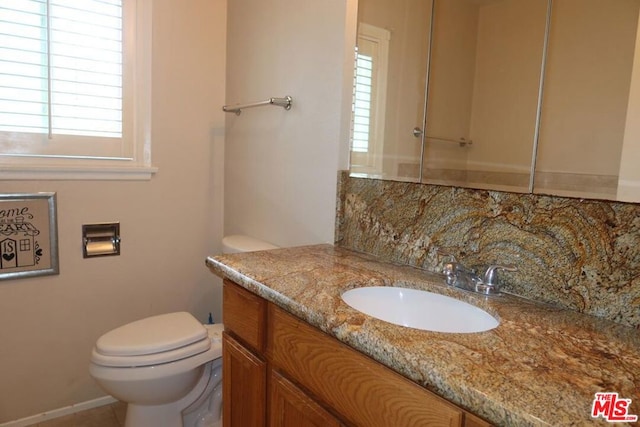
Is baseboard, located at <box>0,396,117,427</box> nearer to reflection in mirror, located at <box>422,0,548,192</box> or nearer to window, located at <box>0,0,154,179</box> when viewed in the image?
window, located at <box>0,0,154,179</box>

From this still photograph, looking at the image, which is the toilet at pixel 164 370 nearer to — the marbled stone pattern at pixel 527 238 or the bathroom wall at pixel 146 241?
the bathroom wall at pixel 146 241

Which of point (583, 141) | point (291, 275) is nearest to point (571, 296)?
point (583, 141)

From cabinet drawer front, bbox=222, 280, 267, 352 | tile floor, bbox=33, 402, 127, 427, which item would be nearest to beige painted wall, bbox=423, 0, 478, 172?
cabinet drawer front, bbox=222, 280, 267, 352

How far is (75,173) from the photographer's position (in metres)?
1.83

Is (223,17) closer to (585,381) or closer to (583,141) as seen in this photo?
(583,141)

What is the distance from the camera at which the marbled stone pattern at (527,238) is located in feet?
2.78

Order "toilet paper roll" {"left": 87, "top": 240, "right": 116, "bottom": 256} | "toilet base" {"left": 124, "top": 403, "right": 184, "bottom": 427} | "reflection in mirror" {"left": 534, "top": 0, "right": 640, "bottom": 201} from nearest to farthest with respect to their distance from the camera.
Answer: "reflection in mirror" {"left": 534, "top": 0, "right": 640, "bottom": 201}
"toilet base" {"left": 124, "top": 403, "right": 184, "bottom": 427}
"toilet paper roll" {"left": 87, "top": 240, "right": 116, "bottom": 256}

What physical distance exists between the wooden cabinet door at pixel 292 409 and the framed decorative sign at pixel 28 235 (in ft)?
4.39

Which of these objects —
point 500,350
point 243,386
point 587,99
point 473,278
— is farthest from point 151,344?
point 587,99

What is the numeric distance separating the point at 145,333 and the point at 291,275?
836 millimetres

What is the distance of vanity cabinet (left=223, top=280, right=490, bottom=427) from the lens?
0.70m

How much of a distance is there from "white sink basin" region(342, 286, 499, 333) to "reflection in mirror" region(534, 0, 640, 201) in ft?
1.27

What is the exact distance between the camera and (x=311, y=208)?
1.65m

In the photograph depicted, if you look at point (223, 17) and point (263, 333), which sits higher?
point (223, 17)
